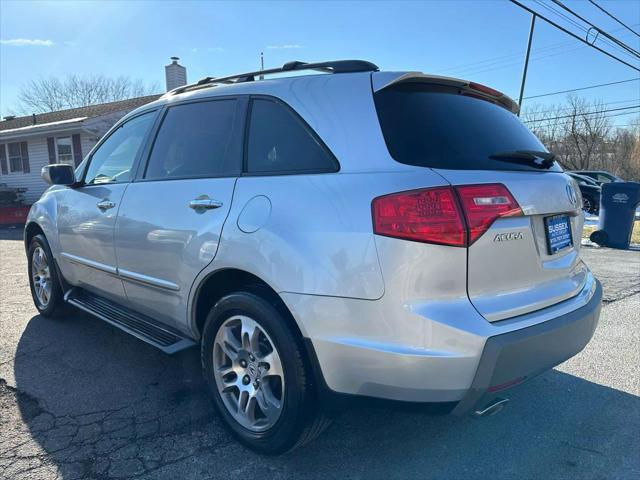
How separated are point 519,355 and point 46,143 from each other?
20342 mm

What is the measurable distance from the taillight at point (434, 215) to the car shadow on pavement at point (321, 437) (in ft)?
3.13

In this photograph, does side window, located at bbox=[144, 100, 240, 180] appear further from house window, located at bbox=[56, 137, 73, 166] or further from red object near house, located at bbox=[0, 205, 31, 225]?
house window, located at bbox=[56, 137, 73, 166]

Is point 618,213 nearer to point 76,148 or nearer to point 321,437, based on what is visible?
point 321,437

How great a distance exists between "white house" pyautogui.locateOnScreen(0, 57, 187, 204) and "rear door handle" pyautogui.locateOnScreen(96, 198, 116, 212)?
46.5 ft

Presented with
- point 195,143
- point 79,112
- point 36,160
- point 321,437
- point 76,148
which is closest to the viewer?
point 321,437

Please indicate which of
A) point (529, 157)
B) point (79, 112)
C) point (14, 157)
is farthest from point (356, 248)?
point (14, 157)

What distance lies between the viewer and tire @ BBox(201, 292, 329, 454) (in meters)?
2.28

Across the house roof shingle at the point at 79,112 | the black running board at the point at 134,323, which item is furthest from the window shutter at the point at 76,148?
the black running board at the point at 134,323

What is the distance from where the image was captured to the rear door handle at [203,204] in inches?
104

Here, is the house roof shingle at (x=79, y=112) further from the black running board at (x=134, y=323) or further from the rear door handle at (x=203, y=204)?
the rear door handle at (x=203, y=204)

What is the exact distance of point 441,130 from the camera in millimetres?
2314

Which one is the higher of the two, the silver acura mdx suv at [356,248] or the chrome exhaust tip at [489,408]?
the silver acura mdx suv at [356,248]

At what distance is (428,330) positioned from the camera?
76.9 inches

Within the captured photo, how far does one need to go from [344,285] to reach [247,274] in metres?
0.68
